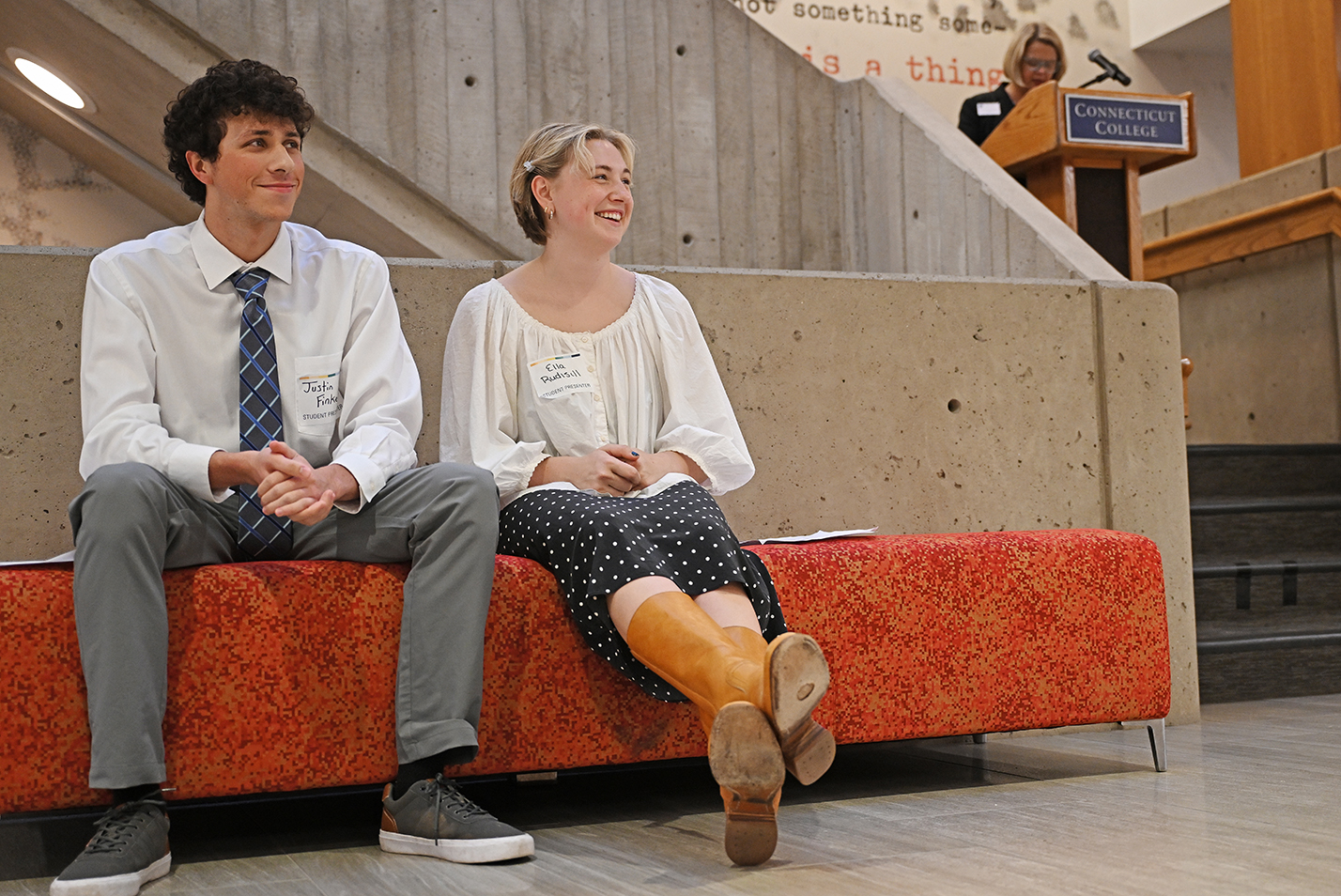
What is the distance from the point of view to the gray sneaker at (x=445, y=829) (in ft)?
5.86

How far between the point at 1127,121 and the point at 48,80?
379cm

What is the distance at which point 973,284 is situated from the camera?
127 inches

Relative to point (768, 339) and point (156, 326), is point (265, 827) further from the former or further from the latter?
point (768, 339)

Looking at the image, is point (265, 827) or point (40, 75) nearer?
point (265, 827)

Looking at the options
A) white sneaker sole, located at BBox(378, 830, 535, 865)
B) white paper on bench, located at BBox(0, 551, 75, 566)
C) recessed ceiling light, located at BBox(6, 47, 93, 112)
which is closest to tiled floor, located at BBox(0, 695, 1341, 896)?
white sneaker sole, located at BBox(378, 830, 535, 865)

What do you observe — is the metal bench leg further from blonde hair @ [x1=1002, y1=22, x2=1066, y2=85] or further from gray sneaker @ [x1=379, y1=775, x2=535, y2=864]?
blonde hair @ [x1=1002, y1=22, x2=1066, y2=85]

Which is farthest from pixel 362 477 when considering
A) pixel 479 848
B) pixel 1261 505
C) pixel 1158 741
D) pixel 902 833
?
pixel 1261 505

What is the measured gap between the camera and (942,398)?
10.4 feet

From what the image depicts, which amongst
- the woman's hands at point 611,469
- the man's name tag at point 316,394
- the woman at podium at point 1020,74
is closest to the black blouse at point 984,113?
the woman at podium at point 1020,74

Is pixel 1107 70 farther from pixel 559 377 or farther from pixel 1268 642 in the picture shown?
pixel 559 377

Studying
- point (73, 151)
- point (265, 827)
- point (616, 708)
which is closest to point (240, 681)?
point (265, 827)

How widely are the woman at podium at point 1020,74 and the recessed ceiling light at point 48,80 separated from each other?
10.9 feet

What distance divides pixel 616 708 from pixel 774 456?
41.1 inches

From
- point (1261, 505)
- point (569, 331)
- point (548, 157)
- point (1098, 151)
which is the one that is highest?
point (1098, 151)
